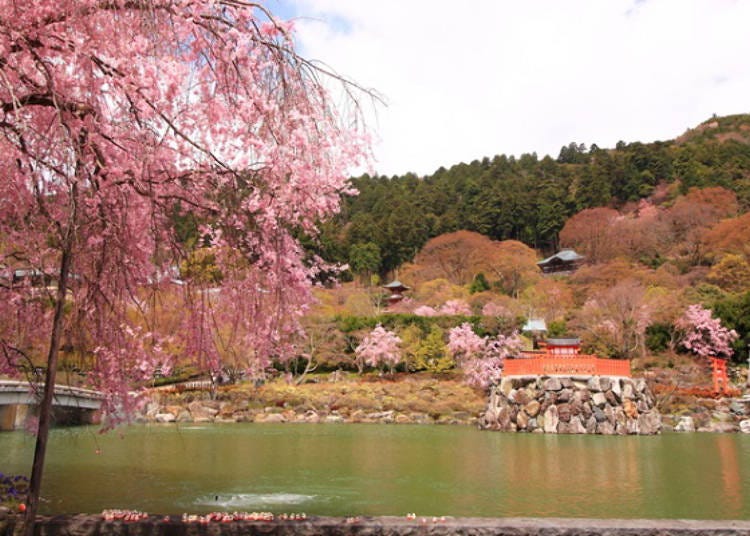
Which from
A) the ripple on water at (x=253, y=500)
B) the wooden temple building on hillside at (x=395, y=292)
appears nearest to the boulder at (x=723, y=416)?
the ripple on water at (x=253, y=500)

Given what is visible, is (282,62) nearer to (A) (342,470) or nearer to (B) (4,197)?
(B) (4,197)

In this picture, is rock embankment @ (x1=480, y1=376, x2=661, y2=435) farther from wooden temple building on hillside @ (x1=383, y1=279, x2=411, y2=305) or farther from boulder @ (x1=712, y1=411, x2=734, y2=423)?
wooden temple building on hillside @ (x1=383, y1=279, x2=411, y2=305)

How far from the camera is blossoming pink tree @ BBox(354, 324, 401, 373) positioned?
91.4ft

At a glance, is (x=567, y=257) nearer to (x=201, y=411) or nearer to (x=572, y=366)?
(x=572, y=366)

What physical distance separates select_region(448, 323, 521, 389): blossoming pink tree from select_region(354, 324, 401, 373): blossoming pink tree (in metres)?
2.34

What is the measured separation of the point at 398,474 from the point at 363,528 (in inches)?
202

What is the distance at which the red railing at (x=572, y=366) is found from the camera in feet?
61.2

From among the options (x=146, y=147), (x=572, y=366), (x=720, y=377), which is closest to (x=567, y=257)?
(x=720, y=377)

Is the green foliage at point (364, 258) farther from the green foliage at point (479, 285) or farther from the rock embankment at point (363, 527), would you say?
the rock embankment at point (363, 527)

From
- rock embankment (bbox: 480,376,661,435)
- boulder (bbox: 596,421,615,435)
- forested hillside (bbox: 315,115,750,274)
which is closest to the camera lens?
boulder (bbox: 596,421,615,435)

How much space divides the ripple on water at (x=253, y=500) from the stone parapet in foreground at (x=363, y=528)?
2.37 metres

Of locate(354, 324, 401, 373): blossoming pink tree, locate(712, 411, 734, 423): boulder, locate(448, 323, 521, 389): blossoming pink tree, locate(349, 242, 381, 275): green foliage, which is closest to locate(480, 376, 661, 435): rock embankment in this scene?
locate(712, 411, 734, 423): boulder

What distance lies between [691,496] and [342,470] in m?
5.18

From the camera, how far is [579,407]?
1820cm
